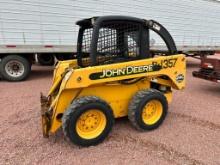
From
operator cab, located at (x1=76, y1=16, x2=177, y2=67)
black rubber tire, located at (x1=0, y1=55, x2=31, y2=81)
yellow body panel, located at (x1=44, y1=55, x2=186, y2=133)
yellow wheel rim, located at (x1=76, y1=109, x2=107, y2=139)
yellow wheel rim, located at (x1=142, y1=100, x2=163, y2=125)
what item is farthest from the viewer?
black rubber tire, located at (x1=0, y1=55, x2=31, y2=81)

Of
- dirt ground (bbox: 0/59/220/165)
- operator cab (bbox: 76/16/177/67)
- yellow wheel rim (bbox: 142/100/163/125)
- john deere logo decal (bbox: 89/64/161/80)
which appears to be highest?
operator cab (bbox: 76/16/177/67)

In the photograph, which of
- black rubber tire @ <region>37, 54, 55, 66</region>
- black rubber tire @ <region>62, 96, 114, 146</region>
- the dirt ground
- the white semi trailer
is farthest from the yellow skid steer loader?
black rubber tire @ <region>37, 54, 55, 66</region>

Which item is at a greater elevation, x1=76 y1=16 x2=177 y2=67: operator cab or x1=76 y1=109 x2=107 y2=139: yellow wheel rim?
x1=76 y1=16 x2=177 y2=67: operator cab

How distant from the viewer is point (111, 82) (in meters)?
3.58

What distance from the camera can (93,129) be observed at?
3.41 metres

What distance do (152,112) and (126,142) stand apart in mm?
796

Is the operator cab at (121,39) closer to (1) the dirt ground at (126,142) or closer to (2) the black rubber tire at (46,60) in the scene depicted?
(1) the dirt ground at (126,142)

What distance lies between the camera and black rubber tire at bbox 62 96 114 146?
3.11 meters

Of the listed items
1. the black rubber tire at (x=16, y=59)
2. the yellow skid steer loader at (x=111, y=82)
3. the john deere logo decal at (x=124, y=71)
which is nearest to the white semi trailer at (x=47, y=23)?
the black rubber tire at (x=16, y=59)

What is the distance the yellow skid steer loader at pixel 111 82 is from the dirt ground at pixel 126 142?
0.21m

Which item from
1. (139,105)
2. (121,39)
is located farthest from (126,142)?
(121,39)

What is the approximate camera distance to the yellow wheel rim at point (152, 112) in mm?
3816

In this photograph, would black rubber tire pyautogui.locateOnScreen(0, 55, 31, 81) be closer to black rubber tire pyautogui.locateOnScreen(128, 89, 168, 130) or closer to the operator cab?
the operator cab

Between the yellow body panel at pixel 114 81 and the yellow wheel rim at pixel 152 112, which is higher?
the yellow body panel at pixel 114 81
